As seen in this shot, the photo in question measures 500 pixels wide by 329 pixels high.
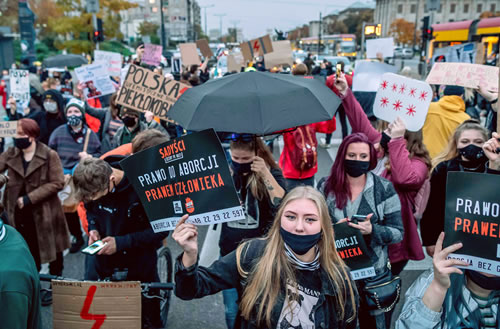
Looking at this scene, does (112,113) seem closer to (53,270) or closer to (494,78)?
(53,270)

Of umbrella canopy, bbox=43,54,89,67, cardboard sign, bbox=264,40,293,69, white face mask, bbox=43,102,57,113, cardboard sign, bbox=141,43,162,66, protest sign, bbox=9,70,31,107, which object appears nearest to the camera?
white face mask, bbox=43,102,57,113

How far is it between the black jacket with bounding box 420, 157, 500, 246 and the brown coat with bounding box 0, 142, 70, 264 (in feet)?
11.4

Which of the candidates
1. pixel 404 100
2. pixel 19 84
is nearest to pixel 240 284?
pixel 404 100

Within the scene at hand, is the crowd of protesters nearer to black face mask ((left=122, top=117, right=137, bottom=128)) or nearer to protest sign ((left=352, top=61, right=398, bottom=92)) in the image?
black face mask ((left=122, top=117, right=137, bottom=128))

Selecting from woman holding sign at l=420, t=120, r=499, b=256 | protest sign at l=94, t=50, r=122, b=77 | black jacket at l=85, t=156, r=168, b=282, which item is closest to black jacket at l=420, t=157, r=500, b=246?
woman holding sign at l=420, t=120, r=499, b=256

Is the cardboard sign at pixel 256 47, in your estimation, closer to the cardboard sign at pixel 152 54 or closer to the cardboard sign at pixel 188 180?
the cardboard sign at pixel 152 54

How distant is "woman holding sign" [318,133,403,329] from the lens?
2879 mm

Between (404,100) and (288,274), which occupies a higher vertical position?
(404,100)

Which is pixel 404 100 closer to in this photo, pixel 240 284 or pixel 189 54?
pixel 240 284

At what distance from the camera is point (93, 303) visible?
2604 mm

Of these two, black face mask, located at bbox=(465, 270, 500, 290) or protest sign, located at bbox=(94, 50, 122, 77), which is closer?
black face mask, located at bbox=(465, 270, 500, 290)

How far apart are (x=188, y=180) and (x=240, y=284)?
0.63m

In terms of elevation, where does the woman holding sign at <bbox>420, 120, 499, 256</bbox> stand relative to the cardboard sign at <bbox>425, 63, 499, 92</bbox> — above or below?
below

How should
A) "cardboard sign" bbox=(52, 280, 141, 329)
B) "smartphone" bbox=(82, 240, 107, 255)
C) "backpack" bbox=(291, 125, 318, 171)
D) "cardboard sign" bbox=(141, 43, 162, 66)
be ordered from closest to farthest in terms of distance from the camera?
"cardboard sign" bbox=(52, 280, 141, 329), "smartphone" bbox=(82, 240, 107, 255), "backpack" bbox=(291, 125, 318, 171), "cardboard sign" bbox=(141, 43, 162, 66)
